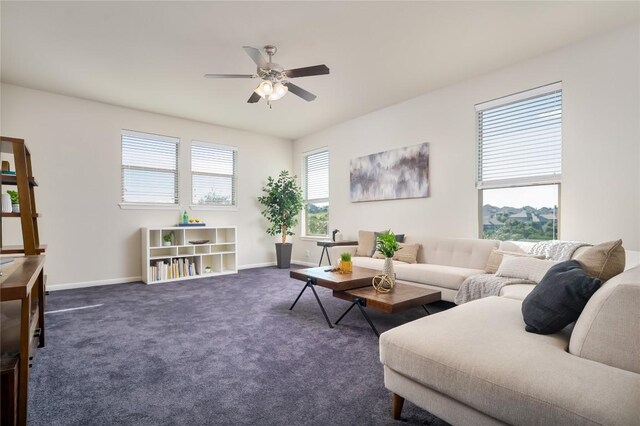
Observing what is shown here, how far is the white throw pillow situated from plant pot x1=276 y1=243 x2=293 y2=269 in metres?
4.16

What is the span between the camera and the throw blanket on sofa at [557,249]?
286 cm

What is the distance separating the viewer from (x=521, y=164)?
3.76 m

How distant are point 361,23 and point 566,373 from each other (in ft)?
9.83

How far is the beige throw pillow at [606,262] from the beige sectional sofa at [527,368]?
275 mm

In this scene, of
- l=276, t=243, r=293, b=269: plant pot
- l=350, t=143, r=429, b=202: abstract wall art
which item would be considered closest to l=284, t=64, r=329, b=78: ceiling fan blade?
l=350, t=143, r=429, b=202: abstract wall art

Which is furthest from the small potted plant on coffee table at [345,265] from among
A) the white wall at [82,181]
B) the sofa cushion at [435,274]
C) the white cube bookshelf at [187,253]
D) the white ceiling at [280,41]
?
the white wall at [82,181]

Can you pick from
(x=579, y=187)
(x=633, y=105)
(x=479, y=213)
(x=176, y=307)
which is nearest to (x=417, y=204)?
(x=479, y=213)

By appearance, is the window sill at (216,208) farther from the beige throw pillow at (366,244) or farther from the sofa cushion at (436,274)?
the sofa cushion at (436,274)

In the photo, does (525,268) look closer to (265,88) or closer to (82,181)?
(265,88)

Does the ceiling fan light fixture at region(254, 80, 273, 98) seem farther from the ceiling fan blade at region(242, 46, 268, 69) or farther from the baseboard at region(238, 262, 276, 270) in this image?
the baseboard at region(238, 262, 276, 270)

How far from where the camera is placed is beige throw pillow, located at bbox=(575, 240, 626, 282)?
172cm

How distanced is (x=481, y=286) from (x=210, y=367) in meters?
2.44

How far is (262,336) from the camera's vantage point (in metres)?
2.75

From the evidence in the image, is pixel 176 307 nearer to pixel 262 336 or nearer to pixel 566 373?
pixel 262 336
